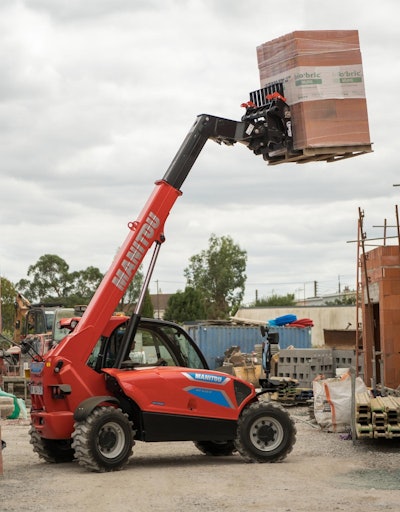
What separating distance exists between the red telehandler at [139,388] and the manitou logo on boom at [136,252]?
0.01 metres

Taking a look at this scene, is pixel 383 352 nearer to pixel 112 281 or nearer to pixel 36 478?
pixel 112 281

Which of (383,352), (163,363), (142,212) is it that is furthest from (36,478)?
(383,352)

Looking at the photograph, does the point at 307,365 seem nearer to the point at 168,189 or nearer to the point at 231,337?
the point at 168,189

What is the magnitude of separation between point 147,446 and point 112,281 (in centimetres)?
414

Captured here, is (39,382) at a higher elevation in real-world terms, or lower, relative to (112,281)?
lower

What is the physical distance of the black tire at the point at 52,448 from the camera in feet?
46.5

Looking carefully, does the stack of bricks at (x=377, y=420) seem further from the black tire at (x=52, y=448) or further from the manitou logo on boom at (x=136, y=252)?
the black tire at (x=52, y=448)

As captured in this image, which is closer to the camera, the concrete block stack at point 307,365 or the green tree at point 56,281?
the concrete block stack at point 307,365

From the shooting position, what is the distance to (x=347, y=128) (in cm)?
1530

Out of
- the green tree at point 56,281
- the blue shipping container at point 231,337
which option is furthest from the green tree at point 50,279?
the blue shipping container at point 231,337

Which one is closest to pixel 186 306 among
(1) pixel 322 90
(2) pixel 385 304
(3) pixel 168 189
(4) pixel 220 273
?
(4) pixel 220 273

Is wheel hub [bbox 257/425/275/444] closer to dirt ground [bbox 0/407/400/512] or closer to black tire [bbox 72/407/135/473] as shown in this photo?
dirt ground [bbox 0/407/400/512]

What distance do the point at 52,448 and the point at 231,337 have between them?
2742 cm

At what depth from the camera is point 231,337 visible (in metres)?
41.4
